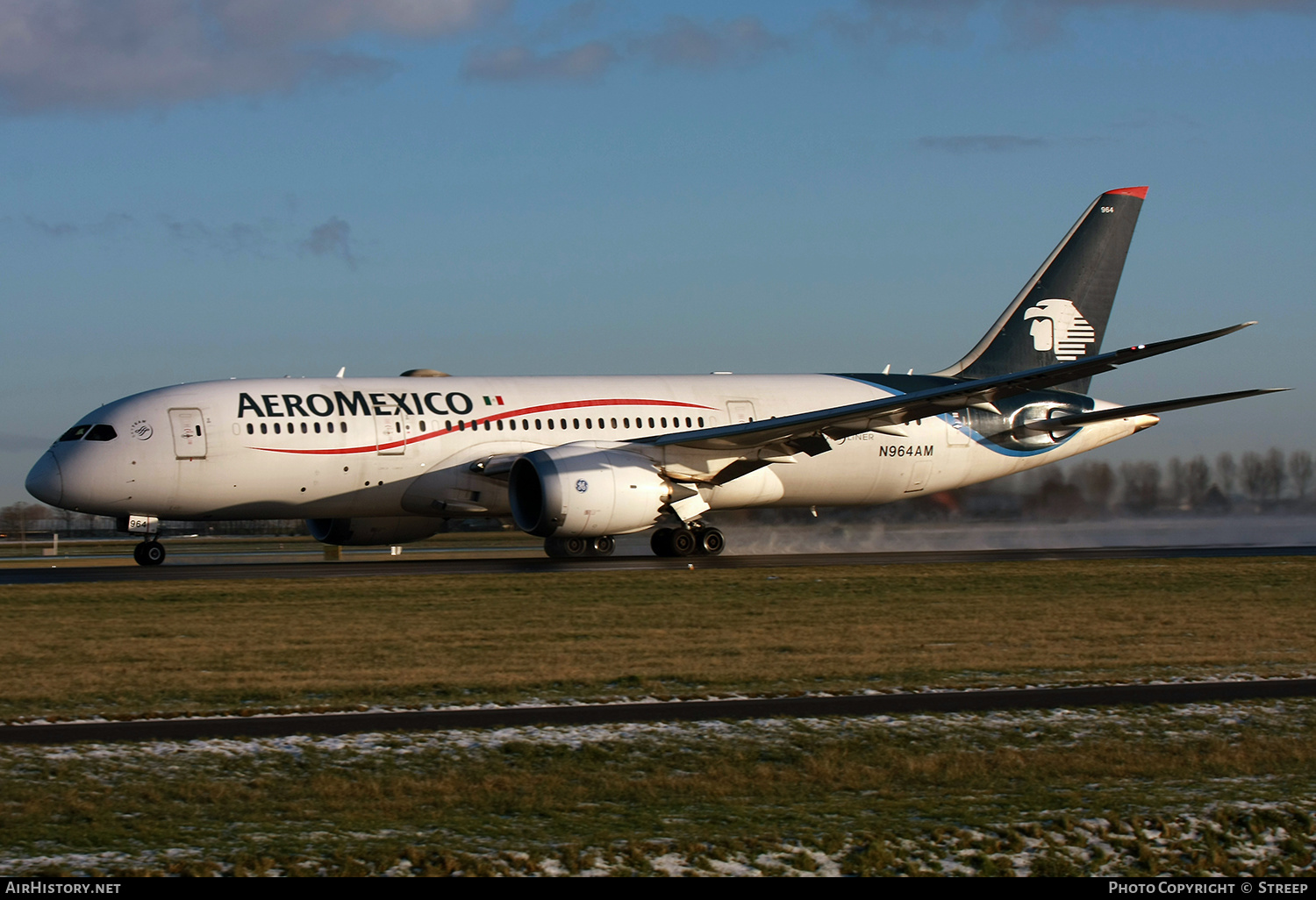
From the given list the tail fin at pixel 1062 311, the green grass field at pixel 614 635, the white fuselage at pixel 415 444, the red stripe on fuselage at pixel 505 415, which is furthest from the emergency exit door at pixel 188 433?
the tail fin at pixel 1062 311

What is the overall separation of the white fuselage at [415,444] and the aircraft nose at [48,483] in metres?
0.04

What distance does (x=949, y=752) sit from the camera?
9234mm

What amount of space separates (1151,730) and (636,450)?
18338 mm

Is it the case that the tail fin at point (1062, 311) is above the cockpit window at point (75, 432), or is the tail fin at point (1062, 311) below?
above

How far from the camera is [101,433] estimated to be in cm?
2688

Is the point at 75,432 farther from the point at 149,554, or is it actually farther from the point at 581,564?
the point at 581,564

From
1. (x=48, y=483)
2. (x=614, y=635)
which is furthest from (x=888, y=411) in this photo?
(x=48, y=483)

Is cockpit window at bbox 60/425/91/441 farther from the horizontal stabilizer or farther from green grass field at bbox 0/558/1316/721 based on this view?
the horizontal stabilizer

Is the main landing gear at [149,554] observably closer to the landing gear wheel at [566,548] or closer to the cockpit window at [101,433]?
the cockpit window at [101,433]

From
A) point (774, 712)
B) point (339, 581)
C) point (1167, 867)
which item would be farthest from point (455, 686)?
point (339, 581)

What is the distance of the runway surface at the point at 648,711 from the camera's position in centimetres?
1009

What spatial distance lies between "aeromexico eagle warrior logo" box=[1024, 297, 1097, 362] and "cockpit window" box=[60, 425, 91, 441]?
21.8m

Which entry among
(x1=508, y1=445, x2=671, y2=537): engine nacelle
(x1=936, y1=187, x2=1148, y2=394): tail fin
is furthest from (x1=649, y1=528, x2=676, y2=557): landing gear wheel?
(x1=936, y1=187, x2=1148, y2=394): tail fin
